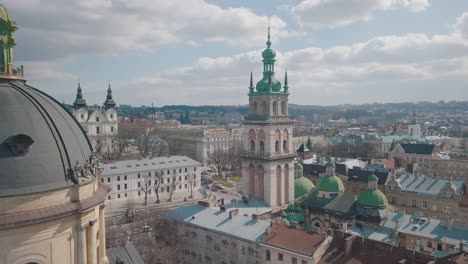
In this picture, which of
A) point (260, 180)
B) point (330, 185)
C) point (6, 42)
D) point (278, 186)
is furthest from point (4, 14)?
point (330, 185)

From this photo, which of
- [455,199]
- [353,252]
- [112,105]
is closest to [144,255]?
[353,252]

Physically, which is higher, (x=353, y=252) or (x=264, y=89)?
(x=264, y=89)

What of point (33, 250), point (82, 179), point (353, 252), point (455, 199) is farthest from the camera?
point (455, 199)

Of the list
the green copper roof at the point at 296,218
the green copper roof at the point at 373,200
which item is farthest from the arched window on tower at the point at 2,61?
the green copper roof at the point at 373,200

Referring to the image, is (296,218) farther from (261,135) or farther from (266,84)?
(266,84)

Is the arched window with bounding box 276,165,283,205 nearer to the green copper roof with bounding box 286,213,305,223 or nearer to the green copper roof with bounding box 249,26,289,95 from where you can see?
the green copper roof with bounding box 286,213,305,223

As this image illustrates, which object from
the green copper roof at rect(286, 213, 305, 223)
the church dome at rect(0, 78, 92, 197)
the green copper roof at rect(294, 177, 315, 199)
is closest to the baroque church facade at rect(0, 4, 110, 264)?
the church dome at rect(0, 78, 92, 197)

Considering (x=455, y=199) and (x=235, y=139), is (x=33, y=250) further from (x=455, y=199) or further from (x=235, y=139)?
(x=235, y=139)
